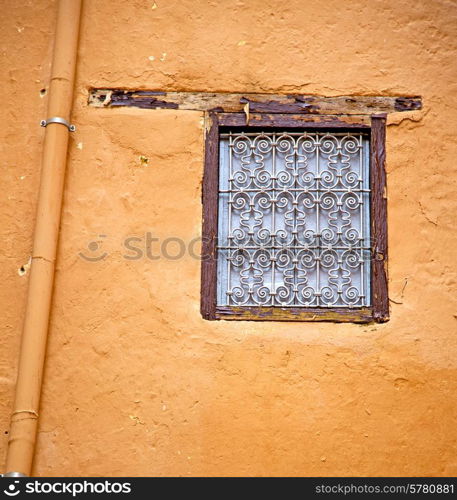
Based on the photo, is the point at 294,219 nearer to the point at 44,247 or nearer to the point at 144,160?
the point at 144,160

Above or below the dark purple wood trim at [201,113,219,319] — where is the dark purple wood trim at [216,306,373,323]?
below

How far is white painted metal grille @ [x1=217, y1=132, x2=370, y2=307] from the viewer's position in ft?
15.0

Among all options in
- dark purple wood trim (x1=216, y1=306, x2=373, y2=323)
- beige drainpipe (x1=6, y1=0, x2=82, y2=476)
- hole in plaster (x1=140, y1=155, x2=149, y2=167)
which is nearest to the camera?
beige drainpipe (x1=6, y1=0, x2=82, y2=476)

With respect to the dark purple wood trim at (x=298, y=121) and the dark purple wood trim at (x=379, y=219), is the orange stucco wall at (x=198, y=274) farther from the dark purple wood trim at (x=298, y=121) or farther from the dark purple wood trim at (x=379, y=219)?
the dark purple wood trim at (x=298, y=121)

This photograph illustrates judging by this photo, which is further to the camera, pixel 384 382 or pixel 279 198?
pixel 279 198

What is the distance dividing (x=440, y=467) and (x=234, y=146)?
7.09ft

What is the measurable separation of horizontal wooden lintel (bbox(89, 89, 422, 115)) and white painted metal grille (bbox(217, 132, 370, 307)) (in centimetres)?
15

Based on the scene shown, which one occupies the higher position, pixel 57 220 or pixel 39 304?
pixel 57 220

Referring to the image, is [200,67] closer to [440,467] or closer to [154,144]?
[154,144]

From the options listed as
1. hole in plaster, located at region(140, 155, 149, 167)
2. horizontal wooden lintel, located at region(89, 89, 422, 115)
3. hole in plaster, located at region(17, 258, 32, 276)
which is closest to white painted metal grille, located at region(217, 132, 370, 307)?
horizontal wooden lintel, located at region(89, 89, 422, 115)

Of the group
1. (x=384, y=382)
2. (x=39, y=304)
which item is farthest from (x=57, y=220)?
(x=384, y=382)

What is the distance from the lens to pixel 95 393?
4.37 m

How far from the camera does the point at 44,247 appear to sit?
447 centimetres

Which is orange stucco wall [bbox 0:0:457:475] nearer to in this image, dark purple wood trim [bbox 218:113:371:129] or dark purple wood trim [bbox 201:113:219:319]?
dark purple wood trim [bbox 201:113:219:319]
